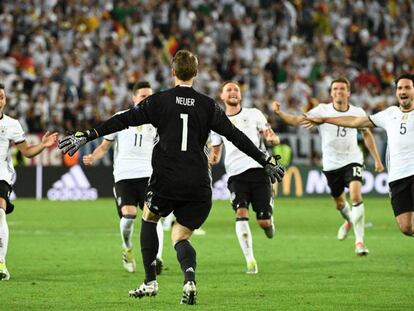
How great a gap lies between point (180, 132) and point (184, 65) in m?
0.64

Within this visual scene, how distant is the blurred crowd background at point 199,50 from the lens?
1209 inches

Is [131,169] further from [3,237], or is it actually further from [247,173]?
[3,237]

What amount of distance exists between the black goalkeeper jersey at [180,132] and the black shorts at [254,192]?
4130mm

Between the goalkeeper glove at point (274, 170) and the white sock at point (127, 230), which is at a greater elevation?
the goalkeeper glove at point (274, 170)

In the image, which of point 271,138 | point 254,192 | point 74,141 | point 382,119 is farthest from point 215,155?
point 74,141

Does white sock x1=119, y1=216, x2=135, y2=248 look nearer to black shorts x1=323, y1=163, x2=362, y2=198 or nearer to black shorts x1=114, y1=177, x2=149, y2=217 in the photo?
black shorts x1=114, y1=177, x2=149, y2=217

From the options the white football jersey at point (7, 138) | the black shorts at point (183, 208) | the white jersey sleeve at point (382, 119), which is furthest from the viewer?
the white football jersey at point (7, 138)

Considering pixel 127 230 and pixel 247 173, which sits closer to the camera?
pixel 127 230

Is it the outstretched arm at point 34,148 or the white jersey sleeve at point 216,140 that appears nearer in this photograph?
the outstretched arm at point 34,148

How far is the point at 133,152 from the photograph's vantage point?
47.0 ft

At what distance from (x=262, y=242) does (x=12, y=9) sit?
661 inches

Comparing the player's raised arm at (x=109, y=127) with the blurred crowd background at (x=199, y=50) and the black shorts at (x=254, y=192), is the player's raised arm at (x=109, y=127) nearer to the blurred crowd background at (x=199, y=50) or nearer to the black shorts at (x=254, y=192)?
the black shorts at (x=254, y=192)

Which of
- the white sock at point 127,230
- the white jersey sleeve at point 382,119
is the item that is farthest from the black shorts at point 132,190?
the white jersey sleeve at point 382,119

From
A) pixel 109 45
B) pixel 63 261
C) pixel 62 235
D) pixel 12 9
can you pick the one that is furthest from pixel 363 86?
pixel 63 261
